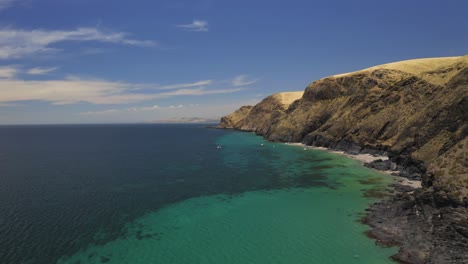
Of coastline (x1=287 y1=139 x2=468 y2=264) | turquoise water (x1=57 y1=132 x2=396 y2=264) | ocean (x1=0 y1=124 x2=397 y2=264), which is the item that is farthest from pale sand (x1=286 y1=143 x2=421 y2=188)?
coastline (x1=287 y1=139 x2=468 y2=264)

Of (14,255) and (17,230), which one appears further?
(17,230)

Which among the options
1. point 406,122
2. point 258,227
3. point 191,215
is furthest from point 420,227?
point 406,122

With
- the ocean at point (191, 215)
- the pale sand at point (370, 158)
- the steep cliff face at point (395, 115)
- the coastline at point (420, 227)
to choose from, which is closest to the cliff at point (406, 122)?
the steep cliff face at point (395, 115)

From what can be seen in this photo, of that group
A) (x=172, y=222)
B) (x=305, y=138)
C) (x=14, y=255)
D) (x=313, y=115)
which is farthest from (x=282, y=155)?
(x=14, y=255)

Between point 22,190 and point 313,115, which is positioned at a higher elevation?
point 313,115

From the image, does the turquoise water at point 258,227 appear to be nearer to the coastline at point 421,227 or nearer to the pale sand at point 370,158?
the coastline at point 421,227

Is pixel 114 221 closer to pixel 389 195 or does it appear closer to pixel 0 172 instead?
pixel 389 195
